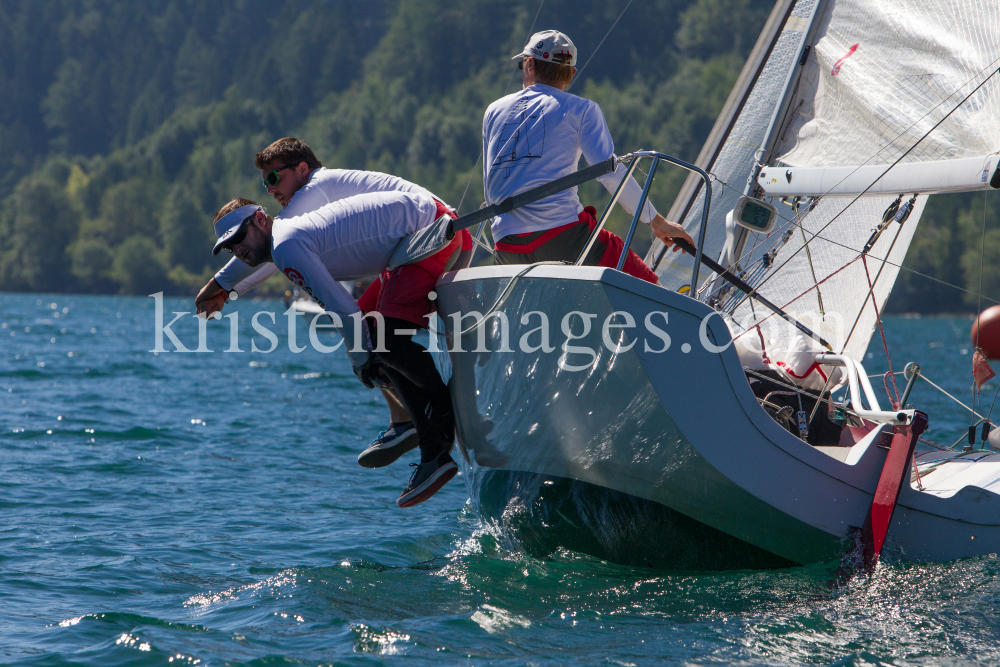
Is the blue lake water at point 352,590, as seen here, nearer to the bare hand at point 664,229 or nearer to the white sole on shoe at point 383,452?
the white sole on shoe at point 383,452

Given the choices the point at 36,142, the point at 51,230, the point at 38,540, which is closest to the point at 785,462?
the point at 38,540

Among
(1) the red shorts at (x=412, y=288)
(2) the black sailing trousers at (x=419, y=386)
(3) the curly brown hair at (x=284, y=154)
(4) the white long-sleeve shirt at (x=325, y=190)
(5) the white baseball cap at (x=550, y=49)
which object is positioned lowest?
(2) the black sailing trousers at (x=419, y=386)

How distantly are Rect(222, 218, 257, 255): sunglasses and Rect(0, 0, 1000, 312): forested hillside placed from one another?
39180mm

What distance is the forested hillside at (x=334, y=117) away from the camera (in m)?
65.2

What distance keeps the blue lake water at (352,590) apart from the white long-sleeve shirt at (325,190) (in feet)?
4.12

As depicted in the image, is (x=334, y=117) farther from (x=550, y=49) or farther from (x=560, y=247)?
(x=560, y=247)

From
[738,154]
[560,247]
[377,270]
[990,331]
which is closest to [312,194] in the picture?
[377,270]

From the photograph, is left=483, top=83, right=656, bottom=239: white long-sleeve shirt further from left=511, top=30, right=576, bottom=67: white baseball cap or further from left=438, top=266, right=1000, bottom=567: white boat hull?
left=438, top=266, right=1000, bottom=567: white boat hull

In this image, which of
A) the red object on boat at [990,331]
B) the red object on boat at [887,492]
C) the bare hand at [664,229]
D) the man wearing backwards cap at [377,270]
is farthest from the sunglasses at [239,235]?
the red object on boat at [990,331]

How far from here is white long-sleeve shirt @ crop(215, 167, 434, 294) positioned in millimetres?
4012

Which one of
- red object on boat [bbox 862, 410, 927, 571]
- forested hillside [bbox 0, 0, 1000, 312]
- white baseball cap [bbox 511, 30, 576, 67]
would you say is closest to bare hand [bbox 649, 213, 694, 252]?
white baseball cap [bbox 511, 30, 576, 67]

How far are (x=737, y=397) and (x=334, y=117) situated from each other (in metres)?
81.6

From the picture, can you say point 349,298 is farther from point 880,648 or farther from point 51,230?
point 51,230

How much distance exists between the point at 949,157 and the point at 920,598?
198cm
